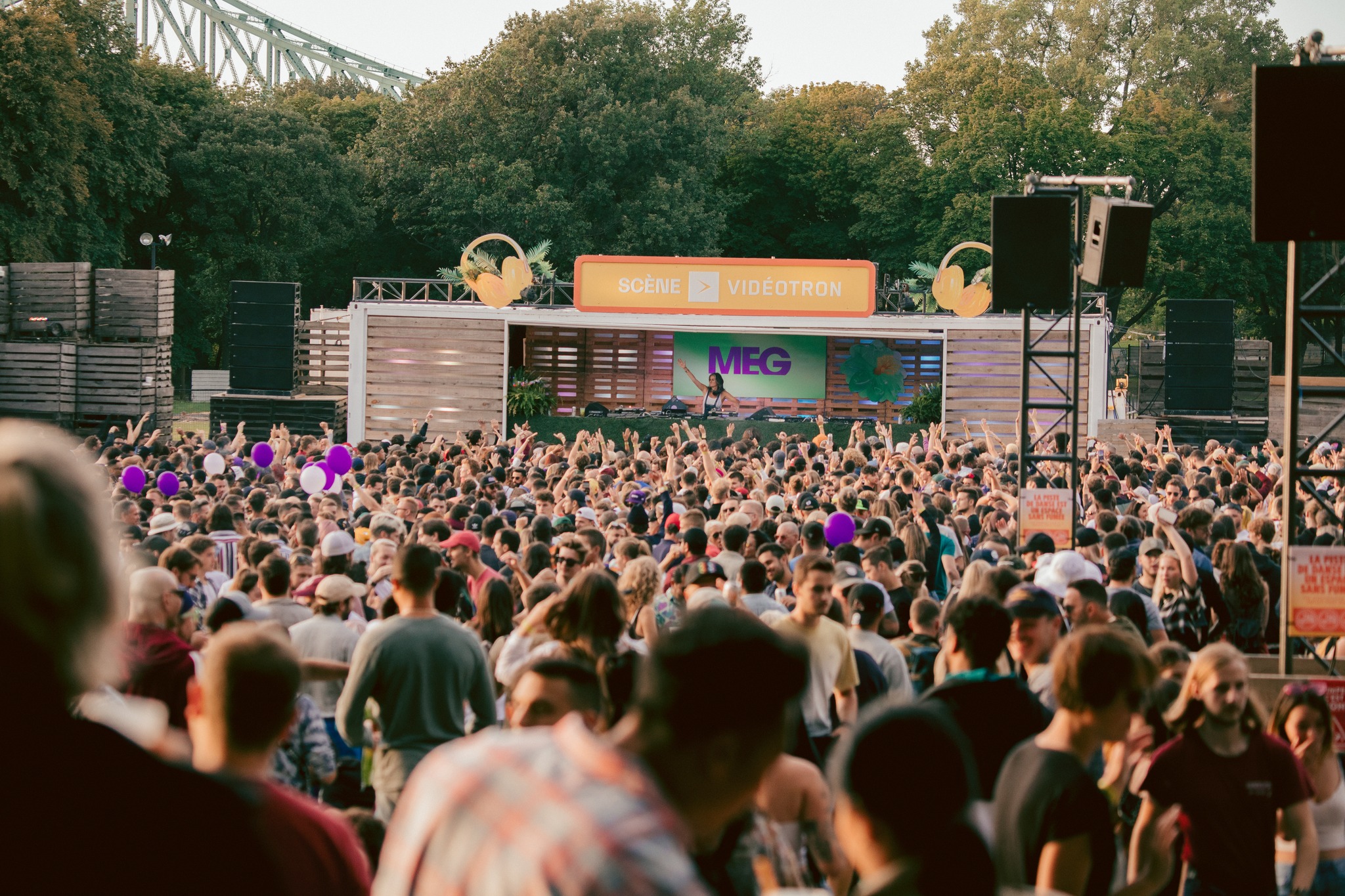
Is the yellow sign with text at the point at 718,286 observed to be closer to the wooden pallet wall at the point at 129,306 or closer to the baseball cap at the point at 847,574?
the wooden pallet wall at the point at 129,306

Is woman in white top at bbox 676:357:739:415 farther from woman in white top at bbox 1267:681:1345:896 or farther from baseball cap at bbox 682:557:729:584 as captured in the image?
woman in white top at bbox 1267:681:1345:896

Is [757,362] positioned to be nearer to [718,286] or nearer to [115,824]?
[718,286]

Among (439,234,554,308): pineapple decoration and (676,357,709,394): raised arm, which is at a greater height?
(439,234,554,308): pineapple decoration

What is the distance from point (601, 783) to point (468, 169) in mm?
42610

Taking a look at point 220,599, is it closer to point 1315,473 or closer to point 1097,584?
point 1097,584

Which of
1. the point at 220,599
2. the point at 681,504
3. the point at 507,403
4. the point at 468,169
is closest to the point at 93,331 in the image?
the point at 507,403

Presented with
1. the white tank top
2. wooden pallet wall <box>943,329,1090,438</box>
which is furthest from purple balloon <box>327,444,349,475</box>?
wooden pallet wall <box>943,329,1090,438</box>

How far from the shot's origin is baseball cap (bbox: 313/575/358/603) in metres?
5.57

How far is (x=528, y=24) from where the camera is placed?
45.9 m

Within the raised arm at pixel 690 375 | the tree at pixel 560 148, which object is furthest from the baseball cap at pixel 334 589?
the tree at pixel 560 148

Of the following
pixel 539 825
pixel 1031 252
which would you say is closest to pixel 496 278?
pixel 1031 252

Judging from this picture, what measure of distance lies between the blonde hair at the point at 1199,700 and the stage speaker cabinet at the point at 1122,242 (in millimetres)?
7111

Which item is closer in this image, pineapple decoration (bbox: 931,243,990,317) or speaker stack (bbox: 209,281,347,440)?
speaker stack (bbox: 209,281,347,440)

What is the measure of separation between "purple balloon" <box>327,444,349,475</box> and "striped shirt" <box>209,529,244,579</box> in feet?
12.7
